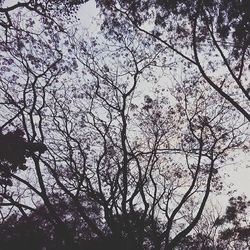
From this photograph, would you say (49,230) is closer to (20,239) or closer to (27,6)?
(20,239)

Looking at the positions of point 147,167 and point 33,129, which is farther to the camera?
point 147,167

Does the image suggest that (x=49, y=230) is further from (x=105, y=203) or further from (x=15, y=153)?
(x=15, y=153)

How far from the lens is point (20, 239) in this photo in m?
18.6

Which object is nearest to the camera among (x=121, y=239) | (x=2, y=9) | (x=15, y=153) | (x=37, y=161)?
(x=2, y=9)

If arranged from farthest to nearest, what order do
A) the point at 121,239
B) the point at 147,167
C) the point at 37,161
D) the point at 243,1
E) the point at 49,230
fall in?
the point at 49,230, the point at 147,167, the point at 121,239, the point at 37,161, the point at 243,1

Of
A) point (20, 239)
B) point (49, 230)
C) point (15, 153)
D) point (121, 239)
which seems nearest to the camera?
point (15, 153)

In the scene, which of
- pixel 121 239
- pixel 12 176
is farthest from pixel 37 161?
pixel 121 239

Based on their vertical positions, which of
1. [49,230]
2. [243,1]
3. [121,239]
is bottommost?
[121,239]

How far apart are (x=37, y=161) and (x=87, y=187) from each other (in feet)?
10.2

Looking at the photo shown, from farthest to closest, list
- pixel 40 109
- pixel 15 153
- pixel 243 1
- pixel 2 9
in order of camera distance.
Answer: pixel 40 109
pixel 243 1
pixel 15 153
pixel 2 9

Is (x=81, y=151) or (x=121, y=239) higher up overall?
(x=81, y=151)

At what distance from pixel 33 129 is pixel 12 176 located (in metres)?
2.45

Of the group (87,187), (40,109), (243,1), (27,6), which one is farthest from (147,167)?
(27,6)

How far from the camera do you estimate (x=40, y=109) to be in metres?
13.1
